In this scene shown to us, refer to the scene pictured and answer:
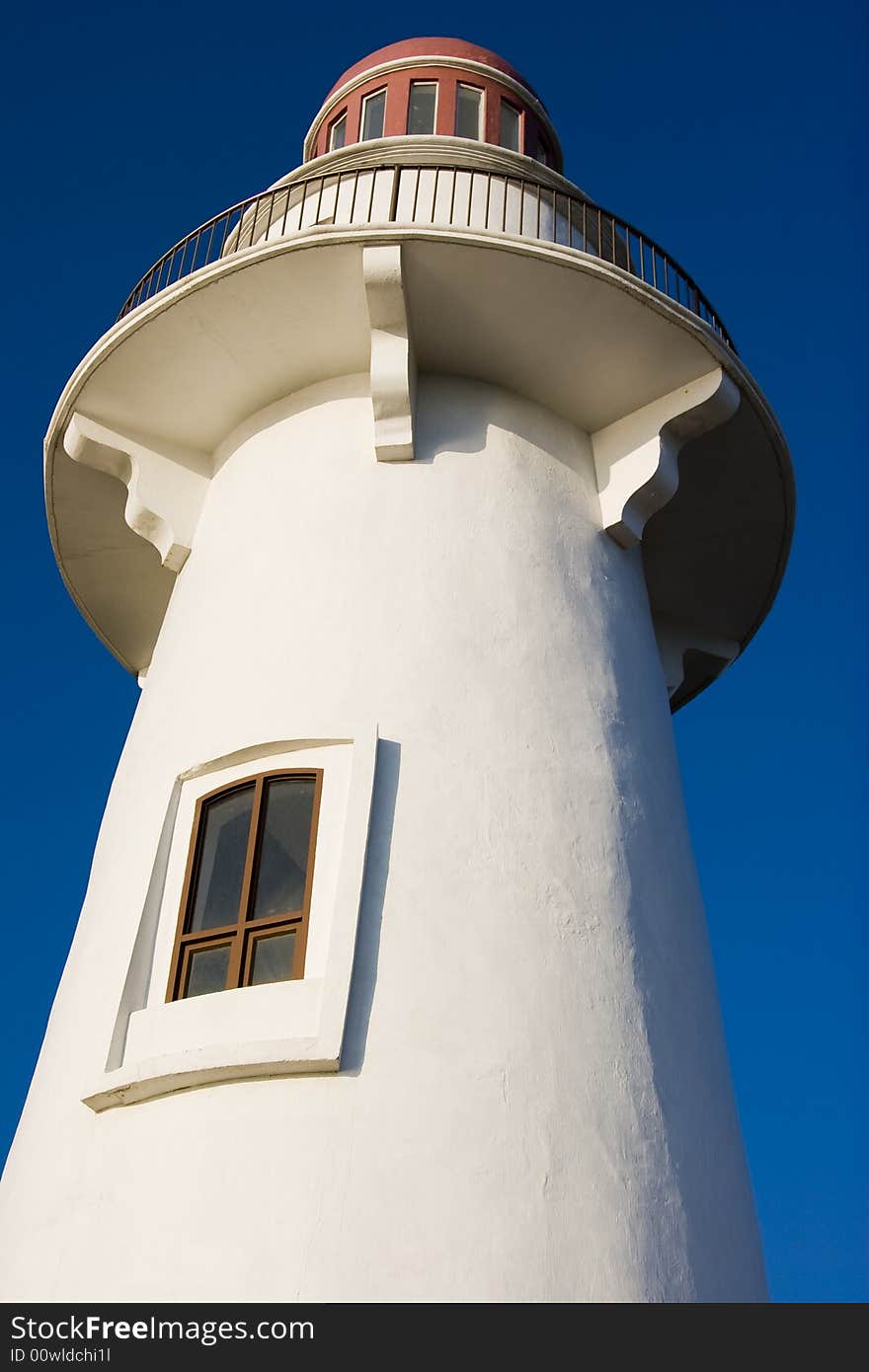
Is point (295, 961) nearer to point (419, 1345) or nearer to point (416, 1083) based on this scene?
point (416, 1083)

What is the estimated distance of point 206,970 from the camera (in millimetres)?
8836

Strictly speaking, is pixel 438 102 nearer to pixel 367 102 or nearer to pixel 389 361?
pixel 367 102

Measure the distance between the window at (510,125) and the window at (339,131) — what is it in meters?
1.72

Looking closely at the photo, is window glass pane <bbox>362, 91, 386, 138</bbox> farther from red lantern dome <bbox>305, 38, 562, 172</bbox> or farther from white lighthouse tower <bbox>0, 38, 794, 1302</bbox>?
white lighthouse tower <bbox>0, 38, 794, 1302</bbox>

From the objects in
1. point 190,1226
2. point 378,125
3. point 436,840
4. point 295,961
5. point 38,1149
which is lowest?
point 190,1226

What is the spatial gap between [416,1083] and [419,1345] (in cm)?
134

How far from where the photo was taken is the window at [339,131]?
16109 millimetres

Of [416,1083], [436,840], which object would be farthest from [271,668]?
[416,1083]

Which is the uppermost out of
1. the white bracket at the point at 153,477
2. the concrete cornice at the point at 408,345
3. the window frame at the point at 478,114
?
the window frame at the point at 478,114

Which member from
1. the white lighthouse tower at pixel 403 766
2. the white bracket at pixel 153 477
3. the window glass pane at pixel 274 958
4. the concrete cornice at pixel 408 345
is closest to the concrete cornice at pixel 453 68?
the white lighthouse tower at pixel 403 766

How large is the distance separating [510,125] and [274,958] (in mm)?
10634

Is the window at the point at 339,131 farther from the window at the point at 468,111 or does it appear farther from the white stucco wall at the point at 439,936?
the white stucco wall at the point at 439,936

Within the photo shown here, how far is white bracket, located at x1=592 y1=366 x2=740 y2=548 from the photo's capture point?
1155cm

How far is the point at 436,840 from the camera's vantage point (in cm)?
884
